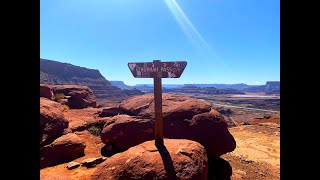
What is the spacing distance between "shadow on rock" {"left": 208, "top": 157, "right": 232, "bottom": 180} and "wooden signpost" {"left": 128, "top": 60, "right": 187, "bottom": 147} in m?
3.37

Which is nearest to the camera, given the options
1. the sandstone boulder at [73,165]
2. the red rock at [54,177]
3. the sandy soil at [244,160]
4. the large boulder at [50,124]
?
the red rock at [54,177]

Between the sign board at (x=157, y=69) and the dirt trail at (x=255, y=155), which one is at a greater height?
the sign board at (x=157, y=69)

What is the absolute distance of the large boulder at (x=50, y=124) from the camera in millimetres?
9514

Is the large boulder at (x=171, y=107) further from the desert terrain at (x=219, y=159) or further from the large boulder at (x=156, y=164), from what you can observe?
the large boulder at (x=156, y=164)

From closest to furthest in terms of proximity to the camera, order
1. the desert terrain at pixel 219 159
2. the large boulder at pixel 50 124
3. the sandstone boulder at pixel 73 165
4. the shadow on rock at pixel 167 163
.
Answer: the shadow on rock at pixel 167 163 < the desert terrain at pixel 219 159 < the sandstone boulder at pixel 73 165 < the large boulder at pixel 50 124

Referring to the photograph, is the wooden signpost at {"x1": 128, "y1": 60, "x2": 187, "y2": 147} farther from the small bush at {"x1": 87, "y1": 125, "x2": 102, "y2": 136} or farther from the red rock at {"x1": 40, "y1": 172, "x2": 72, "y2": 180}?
the small bush at {"x1": 87, "y1": 125, "x2": 102, "y2": 136}

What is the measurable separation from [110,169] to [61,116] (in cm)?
585

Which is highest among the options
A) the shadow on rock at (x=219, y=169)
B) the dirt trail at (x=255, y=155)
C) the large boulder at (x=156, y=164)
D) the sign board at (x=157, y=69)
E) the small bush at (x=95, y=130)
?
the sign board at (x=157, y=69)

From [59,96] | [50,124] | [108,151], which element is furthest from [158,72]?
[59,96]

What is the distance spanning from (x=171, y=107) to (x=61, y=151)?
15.8 feet

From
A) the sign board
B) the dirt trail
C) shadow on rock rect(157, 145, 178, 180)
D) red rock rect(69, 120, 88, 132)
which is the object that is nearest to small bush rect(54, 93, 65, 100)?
red rock rect(69, 120, 88, 132)

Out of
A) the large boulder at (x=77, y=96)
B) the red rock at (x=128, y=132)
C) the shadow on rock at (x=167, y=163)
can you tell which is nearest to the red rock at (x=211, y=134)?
the red rock at (x=128, y=132)
